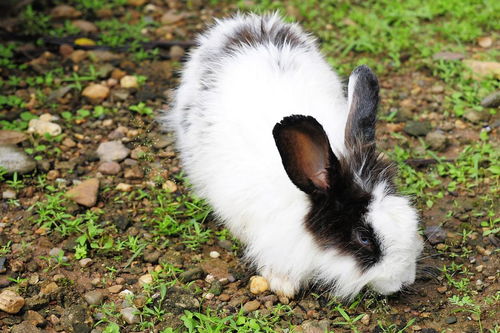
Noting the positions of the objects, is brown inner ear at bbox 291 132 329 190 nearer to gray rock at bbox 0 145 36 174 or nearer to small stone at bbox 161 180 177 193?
small stone at bbox 161 180 177 193

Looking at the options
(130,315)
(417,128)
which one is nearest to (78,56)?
(417,128)

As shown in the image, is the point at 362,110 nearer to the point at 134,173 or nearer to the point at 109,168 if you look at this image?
the point at 134,173

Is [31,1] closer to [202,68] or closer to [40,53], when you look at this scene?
[40,53]

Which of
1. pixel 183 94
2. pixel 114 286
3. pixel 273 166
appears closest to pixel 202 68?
pixel 183 94

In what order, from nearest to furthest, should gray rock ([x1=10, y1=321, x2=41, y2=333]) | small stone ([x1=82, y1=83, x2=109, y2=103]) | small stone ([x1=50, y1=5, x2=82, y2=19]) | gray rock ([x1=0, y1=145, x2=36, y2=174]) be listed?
1. gray rock ([x1=10, y1=321, x2=41, y2=333])
2. gray rock ([x1=0, y1=145, x2=36, y2=174])
3. small stone ([x1=82, y1=83, x2=109, y2=103])
4. small stone ([x1=50, y1=5, x2=82, y2=19])

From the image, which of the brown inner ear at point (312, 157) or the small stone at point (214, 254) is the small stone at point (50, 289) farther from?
the brown inner ear at point (312, 157)

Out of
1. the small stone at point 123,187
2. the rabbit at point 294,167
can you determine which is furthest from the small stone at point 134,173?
the rabbit at point 294,167

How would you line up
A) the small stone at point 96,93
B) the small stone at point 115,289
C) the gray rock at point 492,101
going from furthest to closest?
the small stone at point 96,93 < the gray rock at point 492,101 < the small stone at point 115,289

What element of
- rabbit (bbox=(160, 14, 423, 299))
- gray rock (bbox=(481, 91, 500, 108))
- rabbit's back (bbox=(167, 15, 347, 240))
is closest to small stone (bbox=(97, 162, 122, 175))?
rabbit's back (bbox=(167, 15, 347, 240))
